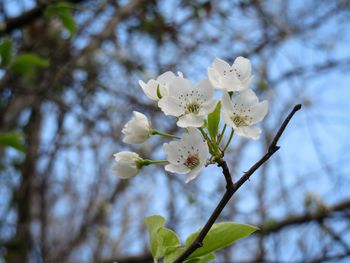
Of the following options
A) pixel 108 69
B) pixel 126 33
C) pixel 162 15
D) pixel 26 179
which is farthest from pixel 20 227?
pixel 162 15

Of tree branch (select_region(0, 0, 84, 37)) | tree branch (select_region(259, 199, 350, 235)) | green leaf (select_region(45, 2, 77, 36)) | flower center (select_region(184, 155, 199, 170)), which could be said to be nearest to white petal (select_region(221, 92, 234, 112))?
flower center (select_region(184, 155, 199, 170))

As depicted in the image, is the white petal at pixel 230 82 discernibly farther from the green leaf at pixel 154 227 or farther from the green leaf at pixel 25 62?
the green leaf at pixel 25 62

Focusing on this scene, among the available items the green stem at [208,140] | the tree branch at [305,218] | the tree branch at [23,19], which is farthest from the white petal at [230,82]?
the tree branch at [305,218]

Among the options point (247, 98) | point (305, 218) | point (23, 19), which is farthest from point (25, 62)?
point (305, 218)

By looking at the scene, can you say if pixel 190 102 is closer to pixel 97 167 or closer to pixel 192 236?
pixel 192 236

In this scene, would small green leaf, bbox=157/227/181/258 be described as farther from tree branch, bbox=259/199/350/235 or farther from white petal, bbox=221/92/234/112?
tree branch, bbox=259/199/350/235

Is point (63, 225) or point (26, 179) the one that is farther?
point (63, 225)
